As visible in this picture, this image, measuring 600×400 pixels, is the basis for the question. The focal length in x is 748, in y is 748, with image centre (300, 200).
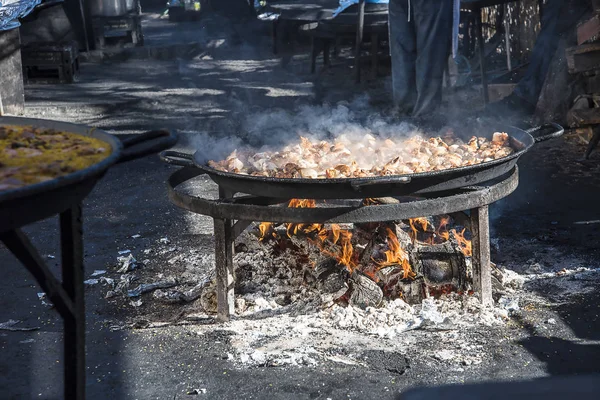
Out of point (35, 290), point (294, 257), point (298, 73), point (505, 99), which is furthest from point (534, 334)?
point (298, 73)

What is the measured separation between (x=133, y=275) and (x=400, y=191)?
2.13 metres

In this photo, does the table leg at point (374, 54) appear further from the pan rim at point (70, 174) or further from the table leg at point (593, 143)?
the pan rim at point (70, 174)

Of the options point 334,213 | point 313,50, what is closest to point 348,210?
point 334,213

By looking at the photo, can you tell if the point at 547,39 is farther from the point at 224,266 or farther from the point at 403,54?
the point at 224,266

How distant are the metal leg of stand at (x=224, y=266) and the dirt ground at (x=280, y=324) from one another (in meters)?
0.11

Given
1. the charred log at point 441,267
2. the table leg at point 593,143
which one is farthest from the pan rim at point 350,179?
the table leg at point 593,143

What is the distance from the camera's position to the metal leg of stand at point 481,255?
4145mm

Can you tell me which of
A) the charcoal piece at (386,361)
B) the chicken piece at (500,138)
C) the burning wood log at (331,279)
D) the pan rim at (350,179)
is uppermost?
the pan rim at (350,179)

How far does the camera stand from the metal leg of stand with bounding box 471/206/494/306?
13.6ft

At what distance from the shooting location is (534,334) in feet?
13.0

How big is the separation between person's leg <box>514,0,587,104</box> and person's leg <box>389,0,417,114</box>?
→ 128 cm

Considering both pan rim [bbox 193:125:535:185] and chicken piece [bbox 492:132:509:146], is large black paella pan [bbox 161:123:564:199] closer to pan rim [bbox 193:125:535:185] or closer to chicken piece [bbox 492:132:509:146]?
pan rim [bbox 193:125:535:185]

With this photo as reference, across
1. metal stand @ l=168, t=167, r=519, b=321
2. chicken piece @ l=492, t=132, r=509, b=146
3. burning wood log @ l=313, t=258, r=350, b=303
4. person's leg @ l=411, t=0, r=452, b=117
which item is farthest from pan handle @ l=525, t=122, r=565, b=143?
person's leg @ l=411, t=0, r=452, b=117

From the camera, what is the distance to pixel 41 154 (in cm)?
247
